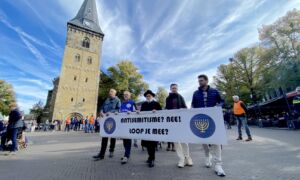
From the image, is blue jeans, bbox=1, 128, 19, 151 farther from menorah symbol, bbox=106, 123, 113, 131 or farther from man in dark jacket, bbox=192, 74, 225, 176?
man in dark jacket, bbox=192, 74, 225, 176

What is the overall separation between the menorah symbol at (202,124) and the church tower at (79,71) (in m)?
31.8

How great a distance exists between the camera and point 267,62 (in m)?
19.8

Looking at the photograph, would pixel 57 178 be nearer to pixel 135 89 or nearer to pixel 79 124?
pixel 79 124

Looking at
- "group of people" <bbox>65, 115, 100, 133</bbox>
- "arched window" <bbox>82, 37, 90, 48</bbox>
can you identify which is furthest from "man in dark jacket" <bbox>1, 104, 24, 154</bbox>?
"arched window" <bbox>82, 37, 90, 48</bbox>

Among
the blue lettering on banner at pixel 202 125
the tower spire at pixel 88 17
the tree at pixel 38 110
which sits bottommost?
the blue lettering on banner at pixel 202 125

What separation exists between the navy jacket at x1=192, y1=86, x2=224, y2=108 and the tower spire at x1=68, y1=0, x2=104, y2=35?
38.5 metres

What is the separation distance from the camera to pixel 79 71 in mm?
34188

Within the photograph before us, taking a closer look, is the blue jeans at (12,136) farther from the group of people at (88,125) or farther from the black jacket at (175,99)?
the group of people at (88,125)

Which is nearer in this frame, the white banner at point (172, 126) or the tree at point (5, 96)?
the white banner at point (172, 126)

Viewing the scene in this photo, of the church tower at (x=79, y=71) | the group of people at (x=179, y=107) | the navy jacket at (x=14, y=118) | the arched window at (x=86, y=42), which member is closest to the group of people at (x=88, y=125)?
the church tower at (x=79, y=71)

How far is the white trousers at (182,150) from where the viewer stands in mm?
3734

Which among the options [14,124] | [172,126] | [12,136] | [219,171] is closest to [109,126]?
[172,126]

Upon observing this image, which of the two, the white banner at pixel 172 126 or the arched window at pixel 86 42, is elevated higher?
the arched window at pixel 86 42

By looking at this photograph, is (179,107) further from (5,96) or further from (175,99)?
(5,96)
